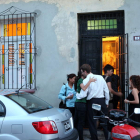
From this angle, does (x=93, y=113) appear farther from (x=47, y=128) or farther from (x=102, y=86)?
(x=47, y=128)

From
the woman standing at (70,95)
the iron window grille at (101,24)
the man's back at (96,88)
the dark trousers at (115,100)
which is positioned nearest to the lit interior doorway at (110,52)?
the iron window grille at (101,24)

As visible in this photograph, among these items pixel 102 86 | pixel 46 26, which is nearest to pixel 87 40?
pixel 46 26

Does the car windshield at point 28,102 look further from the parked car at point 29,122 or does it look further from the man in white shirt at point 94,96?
the man in white shirt at point 94,96

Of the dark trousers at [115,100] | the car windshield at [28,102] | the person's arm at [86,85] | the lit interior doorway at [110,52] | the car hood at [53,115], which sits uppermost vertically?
the lit interior doorway at [110,52]

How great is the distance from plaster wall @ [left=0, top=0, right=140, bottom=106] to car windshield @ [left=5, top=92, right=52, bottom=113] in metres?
2.59

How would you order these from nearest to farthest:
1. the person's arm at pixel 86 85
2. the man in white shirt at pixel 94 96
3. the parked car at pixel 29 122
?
the parked car at pixel 29 122, the person's arm at pixel 86 85, the man in white shirt at pixel 94 96

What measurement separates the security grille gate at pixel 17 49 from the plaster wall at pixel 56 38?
0.30 meters

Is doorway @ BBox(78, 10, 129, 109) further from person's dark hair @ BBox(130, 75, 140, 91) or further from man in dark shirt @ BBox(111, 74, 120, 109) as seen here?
person's dark hair @ BBox(130, 75, 140, 91)

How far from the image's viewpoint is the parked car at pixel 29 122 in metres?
4.32

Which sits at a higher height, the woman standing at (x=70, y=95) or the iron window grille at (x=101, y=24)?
the iron window grille at (x=101, y=24)

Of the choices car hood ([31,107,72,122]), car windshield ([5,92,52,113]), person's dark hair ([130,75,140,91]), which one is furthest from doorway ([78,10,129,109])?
car hood ([31,107,72,122])

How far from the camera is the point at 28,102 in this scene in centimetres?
503

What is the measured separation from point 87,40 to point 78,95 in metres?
2.54

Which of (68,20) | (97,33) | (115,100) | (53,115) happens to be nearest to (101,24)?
(97,33)
